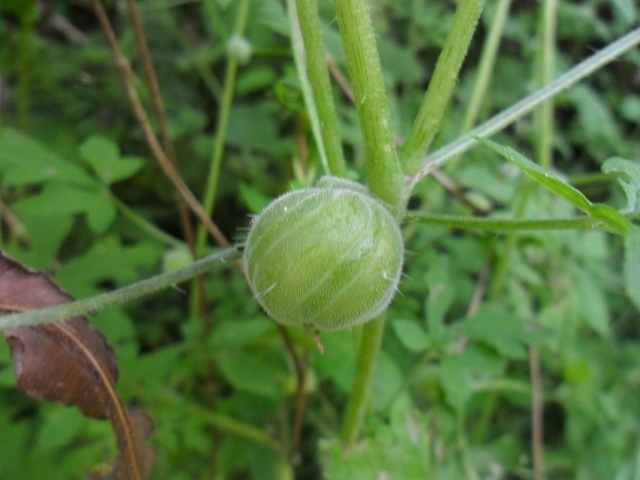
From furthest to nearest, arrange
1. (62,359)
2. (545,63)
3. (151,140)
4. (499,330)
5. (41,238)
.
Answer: (545,63) → (41,238) → (151,140) → (499,330) → (62,359)

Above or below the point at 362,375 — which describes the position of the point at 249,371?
below

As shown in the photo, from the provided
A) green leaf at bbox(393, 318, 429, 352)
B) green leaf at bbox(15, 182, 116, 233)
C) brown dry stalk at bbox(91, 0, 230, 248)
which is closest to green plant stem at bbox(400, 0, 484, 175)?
green leaf at bbox(393, 318, 429, 352)

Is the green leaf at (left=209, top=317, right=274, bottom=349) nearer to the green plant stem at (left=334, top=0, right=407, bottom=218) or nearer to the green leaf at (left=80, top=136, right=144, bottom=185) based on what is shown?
the green leaf at (left=80, top=136, right=144, bottom=185)

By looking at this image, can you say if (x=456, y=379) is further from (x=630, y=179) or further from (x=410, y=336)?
(x=630, y=179)

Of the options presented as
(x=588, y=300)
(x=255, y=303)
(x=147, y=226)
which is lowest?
(x=588, y=300)

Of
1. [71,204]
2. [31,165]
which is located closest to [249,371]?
[71,204]

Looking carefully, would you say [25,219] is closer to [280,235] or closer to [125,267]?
[125,267]

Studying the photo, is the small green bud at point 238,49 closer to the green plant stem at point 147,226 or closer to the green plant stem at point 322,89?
the green plant stem at point 147,226
